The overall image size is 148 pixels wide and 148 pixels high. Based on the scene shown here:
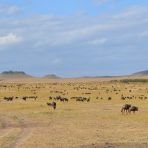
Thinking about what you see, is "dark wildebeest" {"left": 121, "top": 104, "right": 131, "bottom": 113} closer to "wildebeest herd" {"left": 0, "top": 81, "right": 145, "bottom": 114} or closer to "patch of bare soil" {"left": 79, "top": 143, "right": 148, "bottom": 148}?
"wildebeest herd" {"left": 0, "top": 81, "right": 145, "bottom": 114}

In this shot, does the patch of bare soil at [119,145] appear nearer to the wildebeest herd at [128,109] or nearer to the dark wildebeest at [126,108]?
the wildebeest herd at [128,109]

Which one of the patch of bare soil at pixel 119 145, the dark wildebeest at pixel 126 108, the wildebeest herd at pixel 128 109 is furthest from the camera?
the dark wildebeest at pixel 126 108

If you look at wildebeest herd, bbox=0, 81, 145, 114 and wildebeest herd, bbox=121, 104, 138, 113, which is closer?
wildebeest herd, bbox=121, 104, 138, 113

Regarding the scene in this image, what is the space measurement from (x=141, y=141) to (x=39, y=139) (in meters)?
4.95

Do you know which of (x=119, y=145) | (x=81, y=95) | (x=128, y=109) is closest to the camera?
(x=119, y=145)

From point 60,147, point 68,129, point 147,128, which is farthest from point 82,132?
point 60,147

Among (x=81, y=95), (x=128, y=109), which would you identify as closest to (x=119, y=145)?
(x=128, y=109)

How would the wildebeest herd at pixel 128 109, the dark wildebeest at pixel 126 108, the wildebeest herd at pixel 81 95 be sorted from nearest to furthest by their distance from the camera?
the wildebeest herd at pixel 128 109
the dark wildebeest at pixel 126 108
the wildebeest herd at pixel 81 95

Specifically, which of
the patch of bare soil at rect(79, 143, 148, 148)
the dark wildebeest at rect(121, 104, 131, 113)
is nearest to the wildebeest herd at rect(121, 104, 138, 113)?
the dark wildebeest at rect(121, 104, 131, 113)

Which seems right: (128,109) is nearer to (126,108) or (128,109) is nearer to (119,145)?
(126,108)

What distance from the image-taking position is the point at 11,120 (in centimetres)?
3791

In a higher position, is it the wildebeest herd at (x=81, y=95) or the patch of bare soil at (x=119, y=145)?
the wildebeest herd at (x=81, y=95)

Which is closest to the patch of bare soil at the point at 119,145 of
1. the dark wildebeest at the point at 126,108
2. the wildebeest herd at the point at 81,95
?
the wildebeest herd at the point at 81,95

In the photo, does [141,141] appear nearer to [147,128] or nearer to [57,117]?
[147,128]
